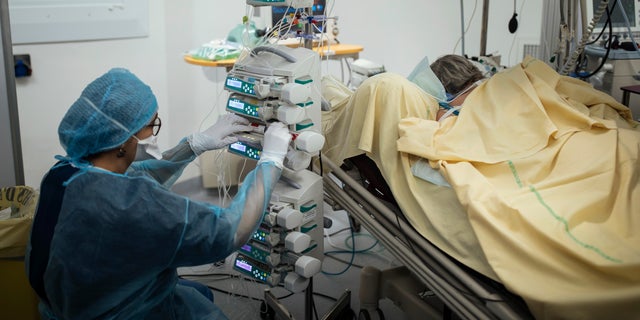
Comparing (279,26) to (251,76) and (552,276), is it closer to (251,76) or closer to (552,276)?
(251,76)

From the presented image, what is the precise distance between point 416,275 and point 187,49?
8.11 ft

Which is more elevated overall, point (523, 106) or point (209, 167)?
point (523, 106)

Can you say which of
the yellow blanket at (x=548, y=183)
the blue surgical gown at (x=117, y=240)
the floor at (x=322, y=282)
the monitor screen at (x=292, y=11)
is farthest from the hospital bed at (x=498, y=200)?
the blue surgical gown at (x=117, y=240)

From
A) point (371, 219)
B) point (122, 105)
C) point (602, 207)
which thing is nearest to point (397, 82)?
point (371, 219)

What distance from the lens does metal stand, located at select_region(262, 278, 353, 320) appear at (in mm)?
2195

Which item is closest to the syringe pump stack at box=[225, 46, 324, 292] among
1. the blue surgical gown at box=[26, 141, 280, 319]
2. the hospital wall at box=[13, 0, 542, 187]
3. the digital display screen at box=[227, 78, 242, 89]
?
the digital display screen at box=[227, 78, 242, 89]

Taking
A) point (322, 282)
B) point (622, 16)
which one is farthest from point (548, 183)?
point (622, 16)

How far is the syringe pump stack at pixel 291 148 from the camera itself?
1830mm

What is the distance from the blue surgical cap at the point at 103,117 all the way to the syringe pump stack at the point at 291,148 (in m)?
0.42

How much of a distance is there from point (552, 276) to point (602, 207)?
0.91 ft

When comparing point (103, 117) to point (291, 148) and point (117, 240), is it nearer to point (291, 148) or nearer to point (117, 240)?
point (117, 240)

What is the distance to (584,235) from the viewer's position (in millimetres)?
1437

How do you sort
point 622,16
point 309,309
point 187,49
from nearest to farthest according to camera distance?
point 309,309 → point 622,16 → point 187,49

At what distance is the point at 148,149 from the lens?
1.79 meters
